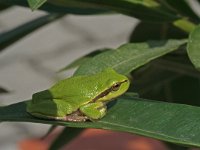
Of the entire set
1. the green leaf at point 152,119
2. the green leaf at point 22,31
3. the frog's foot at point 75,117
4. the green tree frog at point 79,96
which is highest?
the green leaf at point 152,119

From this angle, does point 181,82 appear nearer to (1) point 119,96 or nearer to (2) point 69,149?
(1) point 119,96

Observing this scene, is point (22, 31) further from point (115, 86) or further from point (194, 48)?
point (194, 48)

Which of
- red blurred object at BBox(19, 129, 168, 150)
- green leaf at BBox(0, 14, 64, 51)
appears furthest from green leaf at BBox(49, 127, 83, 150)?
red blurred object at BBox(19, 129, 168, 150)

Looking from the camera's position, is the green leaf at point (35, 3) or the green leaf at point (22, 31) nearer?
the green leaf at point (35, 3)

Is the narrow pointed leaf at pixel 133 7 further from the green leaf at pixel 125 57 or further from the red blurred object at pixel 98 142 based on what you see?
the red blurred object at pixel 98 142

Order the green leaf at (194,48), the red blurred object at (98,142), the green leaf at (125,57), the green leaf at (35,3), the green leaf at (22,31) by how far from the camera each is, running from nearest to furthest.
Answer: the green leaf at (35,3), the green leaf at (194,48), the green leaf at (125,57), the green leaf at (22,31), the red blurred object at (98,142)

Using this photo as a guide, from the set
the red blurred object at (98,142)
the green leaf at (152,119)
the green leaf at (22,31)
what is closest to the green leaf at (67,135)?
the green leaf at (22,31)

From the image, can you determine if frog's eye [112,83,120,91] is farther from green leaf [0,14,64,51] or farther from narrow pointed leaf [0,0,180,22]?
green leaf [0,14,64,51]

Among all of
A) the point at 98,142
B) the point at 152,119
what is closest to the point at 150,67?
the point at 152,119
